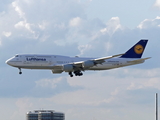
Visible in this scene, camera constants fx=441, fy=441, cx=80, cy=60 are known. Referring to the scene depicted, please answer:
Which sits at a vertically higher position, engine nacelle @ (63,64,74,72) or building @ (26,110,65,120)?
engine nacelle @ (63,64,74,72)

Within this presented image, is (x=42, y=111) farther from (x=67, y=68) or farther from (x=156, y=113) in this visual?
(x=156, y=113)

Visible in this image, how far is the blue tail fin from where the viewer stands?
124 meters

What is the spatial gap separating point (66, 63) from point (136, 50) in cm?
2317

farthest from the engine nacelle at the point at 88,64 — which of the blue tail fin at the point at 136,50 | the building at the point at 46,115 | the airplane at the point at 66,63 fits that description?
the building at the point at 46,115

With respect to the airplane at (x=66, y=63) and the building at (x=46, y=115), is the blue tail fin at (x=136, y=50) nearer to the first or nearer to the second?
the airplane at (x=66, y=63)

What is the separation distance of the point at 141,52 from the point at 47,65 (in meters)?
30.8

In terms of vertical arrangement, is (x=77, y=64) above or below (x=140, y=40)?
below

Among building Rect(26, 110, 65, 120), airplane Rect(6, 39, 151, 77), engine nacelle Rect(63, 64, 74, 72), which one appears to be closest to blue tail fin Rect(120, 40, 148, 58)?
airplane Rect(6, 39, 151, 77)

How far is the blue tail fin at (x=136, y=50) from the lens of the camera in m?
124

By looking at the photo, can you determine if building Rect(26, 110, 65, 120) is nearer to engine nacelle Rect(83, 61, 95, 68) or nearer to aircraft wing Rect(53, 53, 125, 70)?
aircraft wing Rect(53, 53, 125, 70)

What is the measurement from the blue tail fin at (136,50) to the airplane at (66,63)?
82.1 inches

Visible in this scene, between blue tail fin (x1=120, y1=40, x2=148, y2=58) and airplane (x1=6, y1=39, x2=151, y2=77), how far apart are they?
82.1 inches

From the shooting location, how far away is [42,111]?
154250mm

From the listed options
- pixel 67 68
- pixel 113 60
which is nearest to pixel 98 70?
pixel 113 60
